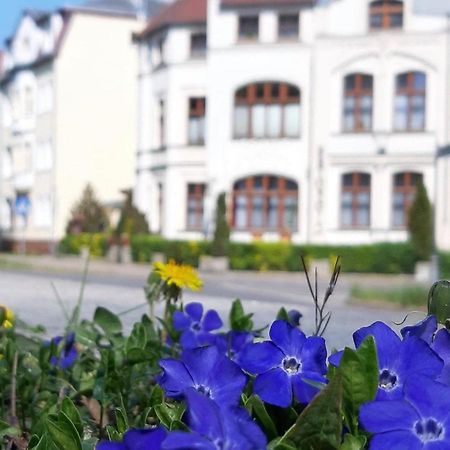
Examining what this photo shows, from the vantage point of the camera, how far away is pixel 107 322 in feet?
8.11

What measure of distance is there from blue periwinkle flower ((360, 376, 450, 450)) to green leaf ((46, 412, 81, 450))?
0.33 m

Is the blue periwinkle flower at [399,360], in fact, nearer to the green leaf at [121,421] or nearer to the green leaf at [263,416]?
the green leaf at [263,416]

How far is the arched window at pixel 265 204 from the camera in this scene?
1358 inches

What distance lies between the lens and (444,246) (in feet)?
105

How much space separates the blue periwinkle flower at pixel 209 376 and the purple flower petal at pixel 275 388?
0.07 m

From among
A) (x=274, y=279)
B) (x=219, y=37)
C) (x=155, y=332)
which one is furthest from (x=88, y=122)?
(x=155, y=332)

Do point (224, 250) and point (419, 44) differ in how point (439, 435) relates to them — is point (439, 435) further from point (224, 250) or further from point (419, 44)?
point (419, 44)

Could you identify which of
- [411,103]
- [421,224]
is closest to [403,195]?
[411,103]

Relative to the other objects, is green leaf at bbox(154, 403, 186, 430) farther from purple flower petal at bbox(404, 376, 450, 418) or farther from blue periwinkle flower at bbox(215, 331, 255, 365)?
Result: blue periwinkle flower at bbox(215, 331, 255, 365)

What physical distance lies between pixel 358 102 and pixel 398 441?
33.3 meters

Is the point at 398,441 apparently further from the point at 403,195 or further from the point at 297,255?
the point at 403,195

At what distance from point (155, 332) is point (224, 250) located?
27659 mm

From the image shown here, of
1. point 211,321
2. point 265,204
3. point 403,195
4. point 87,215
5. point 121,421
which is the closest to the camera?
point 121,421

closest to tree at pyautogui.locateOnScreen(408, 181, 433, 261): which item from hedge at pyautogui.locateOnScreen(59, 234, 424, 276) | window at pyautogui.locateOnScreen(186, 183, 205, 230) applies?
hedge at pyautogui.locateOnScreen(59, 234, 424, 276)
